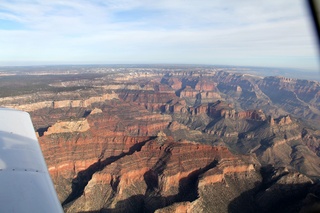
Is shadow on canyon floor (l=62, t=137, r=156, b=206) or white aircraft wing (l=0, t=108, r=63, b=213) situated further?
shadow on canyon floor (l=62, t=137, r=156, b=206)

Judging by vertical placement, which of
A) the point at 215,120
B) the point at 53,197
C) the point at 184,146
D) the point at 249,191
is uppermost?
the point at 53,197

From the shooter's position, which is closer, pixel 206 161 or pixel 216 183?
pixel 216 183

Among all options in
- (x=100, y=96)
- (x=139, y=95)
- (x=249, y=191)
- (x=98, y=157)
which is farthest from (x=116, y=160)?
(x=139, y=95)

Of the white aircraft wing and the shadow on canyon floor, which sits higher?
the white aircraft wing

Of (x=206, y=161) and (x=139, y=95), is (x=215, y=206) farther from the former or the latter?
(x=139, y=95)

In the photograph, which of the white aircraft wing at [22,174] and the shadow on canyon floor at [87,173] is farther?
the shadow on canyon floor at [87,173]

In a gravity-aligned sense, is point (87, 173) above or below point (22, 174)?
below

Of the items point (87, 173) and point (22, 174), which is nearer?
point (22, 174)

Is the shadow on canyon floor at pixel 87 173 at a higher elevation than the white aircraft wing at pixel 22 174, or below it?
below
